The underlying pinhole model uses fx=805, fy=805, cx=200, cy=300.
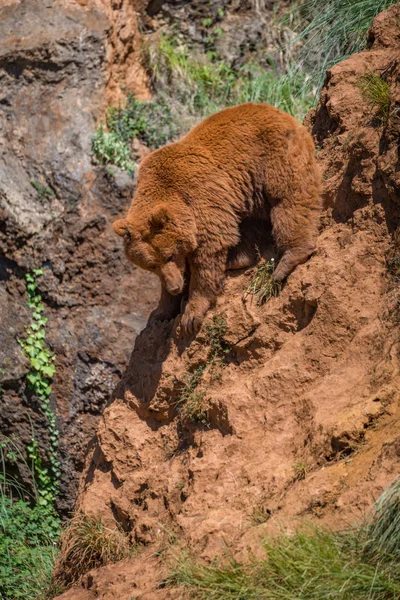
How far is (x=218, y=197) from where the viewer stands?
6.31m

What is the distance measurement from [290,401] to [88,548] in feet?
6.72

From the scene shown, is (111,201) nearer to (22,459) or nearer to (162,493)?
(22,459)

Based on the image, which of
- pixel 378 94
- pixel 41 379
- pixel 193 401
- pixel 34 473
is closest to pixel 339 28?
pixel 378 94

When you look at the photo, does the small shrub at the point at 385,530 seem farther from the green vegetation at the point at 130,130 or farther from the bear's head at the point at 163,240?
the green vegetation at the point at 130,130

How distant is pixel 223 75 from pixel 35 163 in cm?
338

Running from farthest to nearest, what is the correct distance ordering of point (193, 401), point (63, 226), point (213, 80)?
point (213, 80) → point (63, 226) → point (193, 401)

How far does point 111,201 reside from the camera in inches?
420

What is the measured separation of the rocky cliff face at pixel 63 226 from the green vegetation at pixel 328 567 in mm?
5937

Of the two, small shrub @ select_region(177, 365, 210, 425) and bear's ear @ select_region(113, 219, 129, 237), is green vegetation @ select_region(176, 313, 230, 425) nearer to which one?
small shrub @ select_region(177, 365, 210, 425)

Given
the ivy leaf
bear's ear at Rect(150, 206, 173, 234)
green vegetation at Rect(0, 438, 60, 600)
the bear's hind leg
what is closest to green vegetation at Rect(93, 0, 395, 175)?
the ivy leaf

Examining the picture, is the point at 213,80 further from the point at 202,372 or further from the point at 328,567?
the point at 328,567

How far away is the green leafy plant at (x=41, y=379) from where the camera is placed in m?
10.2

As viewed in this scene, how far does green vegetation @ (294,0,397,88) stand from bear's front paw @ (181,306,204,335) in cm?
428

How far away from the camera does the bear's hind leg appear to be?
596 cm
